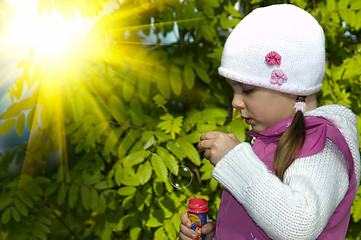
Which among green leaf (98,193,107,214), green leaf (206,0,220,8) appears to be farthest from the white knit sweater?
green leaf (98,193,107,214)

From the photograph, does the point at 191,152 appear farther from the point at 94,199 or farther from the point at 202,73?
the point at 94,199

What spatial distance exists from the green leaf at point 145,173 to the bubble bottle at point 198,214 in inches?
18.8

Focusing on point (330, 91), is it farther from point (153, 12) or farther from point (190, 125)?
point (153, 12)

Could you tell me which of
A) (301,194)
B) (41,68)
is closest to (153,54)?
(41,68)

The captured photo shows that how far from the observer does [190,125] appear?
212 cm

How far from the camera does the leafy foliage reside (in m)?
2.05

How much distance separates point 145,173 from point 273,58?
0.89m

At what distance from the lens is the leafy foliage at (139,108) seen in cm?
205

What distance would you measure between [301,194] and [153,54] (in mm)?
1320

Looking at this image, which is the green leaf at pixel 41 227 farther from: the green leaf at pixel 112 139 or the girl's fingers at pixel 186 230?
the girl's fingers at pixel 186 230

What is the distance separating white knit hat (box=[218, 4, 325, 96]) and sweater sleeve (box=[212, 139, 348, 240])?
21 centimetres

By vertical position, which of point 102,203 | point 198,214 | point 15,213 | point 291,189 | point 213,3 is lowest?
point 102,203

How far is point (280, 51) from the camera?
1.24 meters

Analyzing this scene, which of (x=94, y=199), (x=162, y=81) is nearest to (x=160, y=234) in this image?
(x=94, y=199)
